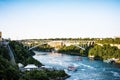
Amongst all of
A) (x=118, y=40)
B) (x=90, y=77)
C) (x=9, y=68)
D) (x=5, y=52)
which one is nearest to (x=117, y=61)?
(x=118, y=40)

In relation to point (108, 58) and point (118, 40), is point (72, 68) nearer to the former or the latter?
point (108, 58)

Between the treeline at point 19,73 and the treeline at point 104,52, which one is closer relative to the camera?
the treeline at point 19,73

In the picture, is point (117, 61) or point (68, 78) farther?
point (117, 61)

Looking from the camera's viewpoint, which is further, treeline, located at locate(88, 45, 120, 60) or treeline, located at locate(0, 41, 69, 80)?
treeline, located at locate(88, 45, 120, 60)

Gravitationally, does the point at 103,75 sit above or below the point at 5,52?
below

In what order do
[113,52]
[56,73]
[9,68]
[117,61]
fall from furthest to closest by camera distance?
[113,52] < [117,61] < [56,73] < [9,68]

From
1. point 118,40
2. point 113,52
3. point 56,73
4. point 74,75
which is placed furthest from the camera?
point 118,40

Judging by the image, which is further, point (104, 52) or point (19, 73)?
point (104, 52)
